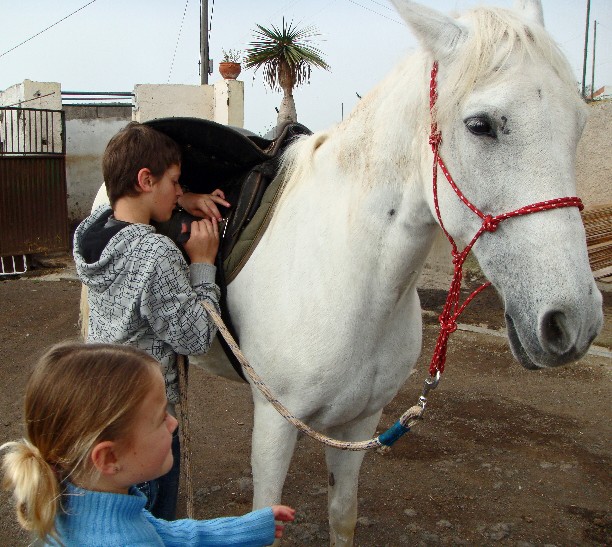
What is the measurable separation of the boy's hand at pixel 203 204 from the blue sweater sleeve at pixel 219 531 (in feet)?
3.39

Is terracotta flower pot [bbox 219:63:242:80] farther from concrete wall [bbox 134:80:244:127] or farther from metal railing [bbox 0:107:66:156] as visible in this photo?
metal railing [bbox 0:107:66:156]

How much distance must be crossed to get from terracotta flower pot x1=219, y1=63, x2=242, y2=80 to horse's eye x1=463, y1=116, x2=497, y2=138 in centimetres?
828

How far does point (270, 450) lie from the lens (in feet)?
6.28

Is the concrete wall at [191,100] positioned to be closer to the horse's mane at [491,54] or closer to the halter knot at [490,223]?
the horse's mane at [491,54]

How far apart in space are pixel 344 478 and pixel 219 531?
98 centimetres

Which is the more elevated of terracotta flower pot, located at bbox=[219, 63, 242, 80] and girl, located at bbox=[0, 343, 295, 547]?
terracotta flower pot, located at bbox=[219, 63, 242, 80]

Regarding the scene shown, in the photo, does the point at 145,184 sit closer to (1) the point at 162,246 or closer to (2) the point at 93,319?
(1) the point at 162,246

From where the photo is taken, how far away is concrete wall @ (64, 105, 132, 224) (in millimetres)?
9383

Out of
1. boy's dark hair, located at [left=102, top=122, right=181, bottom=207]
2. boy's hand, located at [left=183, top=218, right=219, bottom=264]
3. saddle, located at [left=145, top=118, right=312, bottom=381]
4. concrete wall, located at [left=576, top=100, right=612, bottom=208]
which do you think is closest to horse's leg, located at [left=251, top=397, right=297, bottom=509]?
saddle, located at [left=145, top=118, right=312, bottom=381]

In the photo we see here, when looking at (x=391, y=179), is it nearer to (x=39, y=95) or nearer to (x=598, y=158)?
(x=598, y=158)


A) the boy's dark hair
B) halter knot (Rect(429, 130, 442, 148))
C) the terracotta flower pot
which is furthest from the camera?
the terracotta flower pot

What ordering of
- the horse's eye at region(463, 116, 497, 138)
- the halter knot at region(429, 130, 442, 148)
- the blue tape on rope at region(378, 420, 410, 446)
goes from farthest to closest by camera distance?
1. the blue tape on rope at region(378, 420, 410, 446)
2. the halter knot at region(429, 130, 442, 148)
3. the horse's eye at region(463, 116, 497, 138)

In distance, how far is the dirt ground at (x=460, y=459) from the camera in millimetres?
2811

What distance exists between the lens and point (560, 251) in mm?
1306
